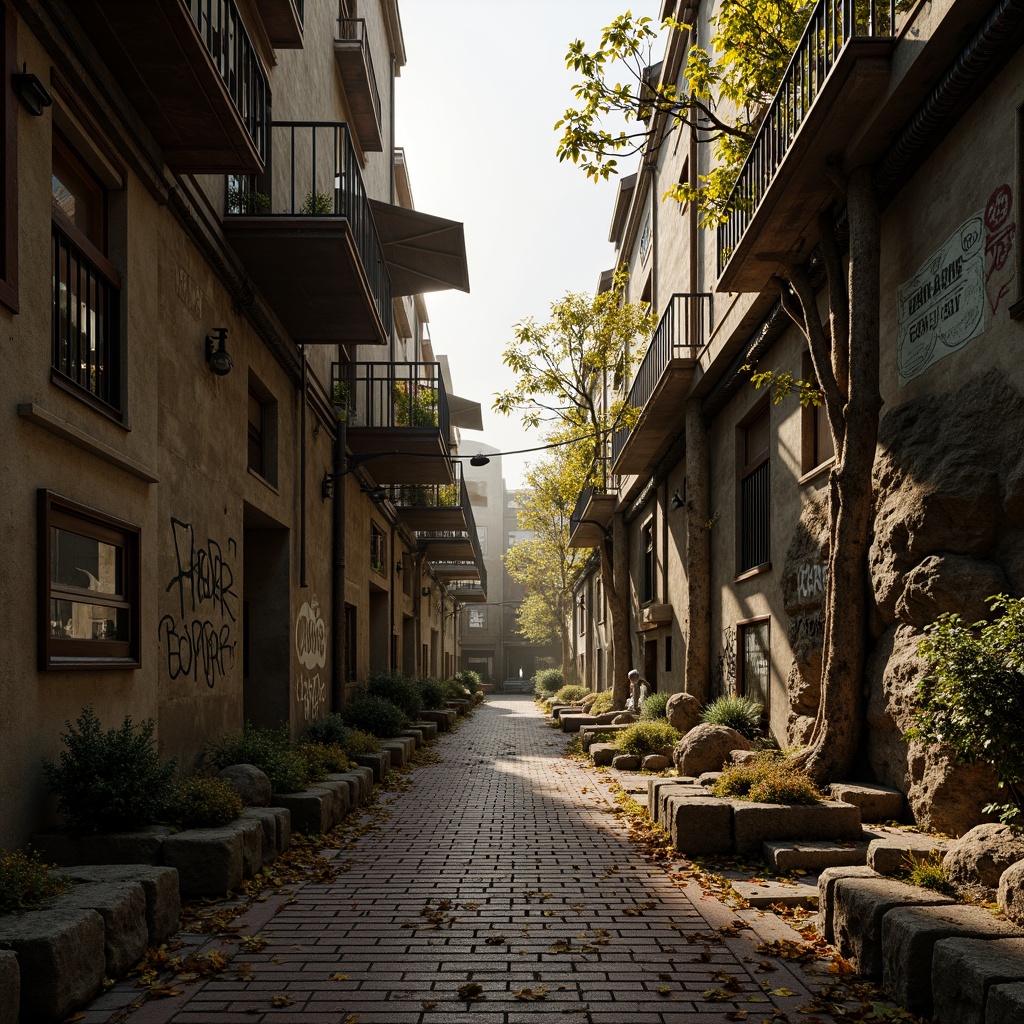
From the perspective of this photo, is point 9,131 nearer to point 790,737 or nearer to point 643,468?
point 790,737

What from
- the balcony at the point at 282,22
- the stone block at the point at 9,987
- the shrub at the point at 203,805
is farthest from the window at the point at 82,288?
the balcony at the point at 282,22

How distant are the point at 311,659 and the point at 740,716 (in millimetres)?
5543

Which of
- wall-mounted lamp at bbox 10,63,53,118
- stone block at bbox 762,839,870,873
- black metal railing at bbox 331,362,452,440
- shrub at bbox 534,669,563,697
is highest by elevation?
black metal railing at bbox 331,362,452,440

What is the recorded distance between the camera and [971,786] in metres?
6.48

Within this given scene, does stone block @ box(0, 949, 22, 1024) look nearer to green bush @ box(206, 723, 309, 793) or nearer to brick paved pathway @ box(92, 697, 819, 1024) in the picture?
brick paved pathway @ box(92, 697, 819, 1024)

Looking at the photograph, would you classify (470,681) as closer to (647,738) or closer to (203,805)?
(647,738)

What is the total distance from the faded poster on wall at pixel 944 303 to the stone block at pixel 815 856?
11.5 ft

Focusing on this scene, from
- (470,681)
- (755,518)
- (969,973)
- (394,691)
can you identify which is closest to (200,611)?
(969,973)

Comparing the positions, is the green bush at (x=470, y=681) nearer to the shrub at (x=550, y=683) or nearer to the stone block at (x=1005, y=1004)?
the shrub at (x=550, y=683)

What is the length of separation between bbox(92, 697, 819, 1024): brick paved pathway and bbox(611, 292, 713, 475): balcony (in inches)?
288

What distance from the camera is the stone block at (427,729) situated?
18.6 m

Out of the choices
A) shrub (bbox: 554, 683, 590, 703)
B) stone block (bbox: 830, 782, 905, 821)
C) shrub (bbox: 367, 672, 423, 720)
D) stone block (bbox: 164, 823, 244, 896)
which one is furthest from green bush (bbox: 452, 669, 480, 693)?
stone block (bbox: 164, 823, 244, 896)

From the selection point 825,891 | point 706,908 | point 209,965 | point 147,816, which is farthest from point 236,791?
point 825,891

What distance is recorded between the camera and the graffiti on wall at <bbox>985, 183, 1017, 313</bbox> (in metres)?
6.26
